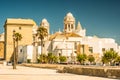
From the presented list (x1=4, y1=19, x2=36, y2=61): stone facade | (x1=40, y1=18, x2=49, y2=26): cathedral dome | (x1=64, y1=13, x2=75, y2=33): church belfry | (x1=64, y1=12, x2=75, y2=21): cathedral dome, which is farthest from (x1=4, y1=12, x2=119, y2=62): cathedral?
(x1=40, y1=18, x2=49, y2=26): cathedral dome

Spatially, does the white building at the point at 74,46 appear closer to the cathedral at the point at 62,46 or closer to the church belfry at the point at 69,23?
the cathedral at the point at 62,46

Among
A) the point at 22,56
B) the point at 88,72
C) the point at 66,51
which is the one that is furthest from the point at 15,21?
the point at 88,72

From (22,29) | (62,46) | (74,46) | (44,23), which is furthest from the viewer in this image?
(44,23)

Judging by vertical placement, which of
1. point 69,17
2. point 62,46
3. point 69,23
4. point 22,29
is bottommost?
point 62,46

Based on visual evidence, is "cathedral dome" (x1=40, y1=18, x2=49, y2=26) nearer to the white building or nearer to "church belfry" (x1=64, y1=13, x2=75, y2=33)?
"church belfry" (x1=64, y1=13, x2=75, y2=33)

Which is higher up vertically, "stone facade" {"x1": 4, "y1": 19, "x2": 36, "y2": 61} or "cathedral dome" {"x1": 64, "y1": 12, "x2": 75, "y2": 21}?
"cathedral dome" {"x1": 64, "y1": 12, "x2": 75, "y2": 21}

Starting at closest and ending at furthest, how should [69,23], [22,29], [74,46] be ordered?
1. [74,46]
2. [22,29]
3. [69,23]

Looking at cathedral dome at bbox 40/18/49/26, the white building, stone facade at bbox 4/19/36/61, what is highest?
cathedral dome at bbox 40/18/49/26

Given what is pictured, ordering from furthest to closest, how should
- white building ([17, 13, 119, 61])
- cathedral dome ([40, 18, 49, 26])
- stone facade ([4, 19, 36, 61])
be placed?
cathedral dome ([40, 18, 49, 26]), stone facade ([4, 19, 36, 61]), white building ([17, 13, 119, 61])

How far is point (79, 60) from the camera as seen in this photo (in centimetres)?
9469

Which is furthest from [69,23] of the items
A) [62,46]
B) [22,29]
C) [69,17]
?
[62,46]

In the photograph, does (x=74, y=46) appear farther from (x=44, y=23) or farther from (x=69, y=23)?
(x=44, y=23)

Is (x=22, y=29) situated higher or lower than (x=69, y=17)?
lower

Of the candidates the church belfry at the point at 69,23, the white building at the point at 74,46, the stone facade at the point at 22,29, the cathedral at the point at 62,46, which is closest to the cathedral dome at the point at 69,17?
the church belfry at the point at 69,23
